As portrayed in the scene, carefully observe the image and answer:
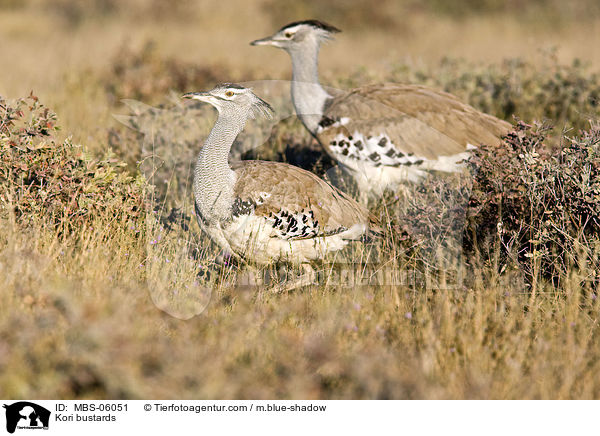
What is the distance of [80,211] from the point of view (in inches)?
158

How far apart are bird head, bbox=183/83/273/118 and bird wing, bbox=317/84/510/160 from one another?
1416 millimetres

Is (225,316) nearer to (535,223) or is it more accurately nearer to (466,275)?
(466,275)

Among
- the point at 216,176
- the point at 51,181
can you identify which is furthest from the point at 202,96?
the point at 51,181

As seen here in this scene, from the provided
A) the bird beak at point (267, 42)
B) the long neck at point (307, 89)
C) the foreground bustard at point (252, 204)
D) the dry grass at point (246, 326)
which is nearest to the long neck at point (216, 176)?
the foreground bustard at point (252, 204)

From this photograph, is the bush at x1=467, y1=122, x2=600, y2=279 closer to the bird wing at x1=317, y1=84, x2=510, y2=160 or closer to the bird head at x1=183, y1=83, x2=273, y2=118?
the bird wing at x1=317, y1=84, x2=510, y2=160

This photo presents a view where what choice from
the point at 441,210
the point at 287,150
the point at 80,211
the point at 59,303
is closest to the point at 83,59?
the point at 287,150

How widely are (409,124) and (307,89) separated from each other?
0.98 metres

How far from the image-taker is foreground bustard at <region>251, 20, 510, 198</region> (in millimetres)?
5266

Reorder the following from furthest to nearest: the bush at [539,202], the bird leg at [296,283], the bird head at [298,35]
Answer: the bird head at [298,35] → the bird leg at [296,283] → the bush at [539,202]

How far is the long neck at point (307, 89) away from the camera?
18.4ft

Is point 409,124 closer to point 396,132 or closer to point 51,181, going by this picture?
point 396,132

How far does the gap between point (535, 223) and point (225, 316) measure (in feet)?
6.59

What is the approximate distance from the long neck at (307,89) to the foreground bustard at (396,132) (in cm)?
1
